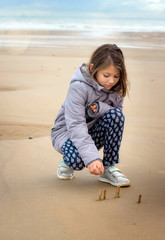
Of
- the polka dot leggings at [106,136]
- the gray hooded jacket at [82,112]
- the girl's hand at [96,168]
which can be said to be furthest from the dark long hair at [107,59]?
the girl's hand at [96,168]

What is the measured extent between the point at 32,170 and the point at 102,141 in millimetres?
745

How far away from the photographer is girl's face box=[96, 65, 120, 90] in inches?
116

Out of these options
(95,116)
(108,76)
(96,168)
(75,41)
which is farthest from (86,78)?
(75,41)

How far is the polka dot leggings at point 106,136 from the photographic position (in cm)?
304

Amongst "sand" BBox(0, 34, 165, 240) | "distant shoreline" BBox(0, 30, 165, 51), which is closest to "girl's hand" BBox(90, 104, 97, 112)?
"sand" BBox(0, 34, 165, 240)

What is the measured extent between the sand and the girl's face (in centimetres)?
82

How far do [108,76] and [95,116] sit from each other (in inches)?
13.7

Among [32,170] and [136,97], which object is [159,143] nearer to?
[32,170]

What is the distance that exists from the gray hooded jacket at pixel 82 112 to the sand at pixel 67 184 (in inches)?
13.9

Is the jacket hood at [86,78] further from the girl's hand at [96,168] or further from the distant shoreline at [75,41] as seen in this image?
the distant shoreline at [75,41]

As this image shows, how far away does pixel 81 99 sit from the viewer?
301cm

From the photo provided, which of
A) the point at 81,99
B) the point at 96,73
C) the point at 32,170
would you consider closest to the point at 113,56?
the point at 96,73

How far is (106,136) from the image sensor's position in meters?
3.09

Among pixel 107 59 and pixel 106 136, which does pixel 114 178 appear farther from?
pixel 107 59
